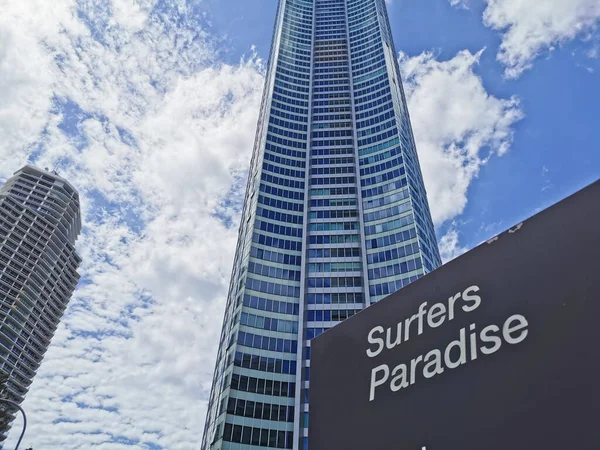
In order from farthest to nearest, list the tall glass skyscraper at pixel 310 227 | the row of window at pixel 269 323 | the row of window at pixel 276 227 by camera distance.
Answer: the row of window at pixel 276 227
the row of window at pixel 269 323
the tall glass skyscraper at pixel 310 227

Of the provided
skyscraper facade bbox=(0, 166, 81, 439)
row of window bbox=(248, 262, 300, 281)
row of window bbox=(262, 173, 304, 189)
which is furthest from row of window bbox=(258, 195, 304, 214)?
skyscraper facade bbox=(0, 166, 81, 439)

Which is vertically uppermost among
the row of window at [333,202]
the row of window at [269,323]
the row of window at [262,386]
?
the row of window at [333,202]

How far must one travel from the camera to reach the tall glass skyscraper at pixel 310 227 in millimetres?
57719

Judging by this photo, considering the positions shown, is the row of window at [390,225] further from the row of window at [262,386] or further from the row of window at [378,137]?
the row of window at [262,386]

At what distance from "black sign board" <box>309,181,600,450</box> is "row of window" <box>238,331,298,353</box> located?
5814cm

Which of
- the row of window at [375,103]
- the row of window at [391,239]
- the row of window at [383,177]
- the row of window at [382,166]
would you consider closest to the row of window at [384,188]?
the row of window at [383,177]

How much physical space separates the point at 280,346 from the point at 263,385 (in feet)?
20.5

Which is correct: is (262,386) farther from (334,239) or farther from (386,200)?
(386,200)

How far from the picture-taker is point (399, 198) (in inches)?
2955

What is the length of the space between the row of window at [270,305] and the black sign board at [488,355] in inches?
2419

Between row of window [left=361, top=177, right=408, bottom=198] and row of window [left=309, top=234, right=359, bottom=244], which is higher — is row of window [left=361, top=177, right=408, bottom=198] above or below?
above

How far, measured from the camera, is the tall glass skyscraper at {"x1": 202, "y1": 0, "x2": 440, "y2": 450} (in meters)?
57.7

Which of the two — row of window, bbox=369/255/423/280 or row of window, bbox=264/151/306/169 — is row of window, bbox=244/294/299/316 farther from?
row of window, bbox=264/151/306/169

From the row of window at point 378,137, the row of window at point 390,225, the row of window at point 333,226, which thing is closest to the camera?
the row of window at point 390,225
